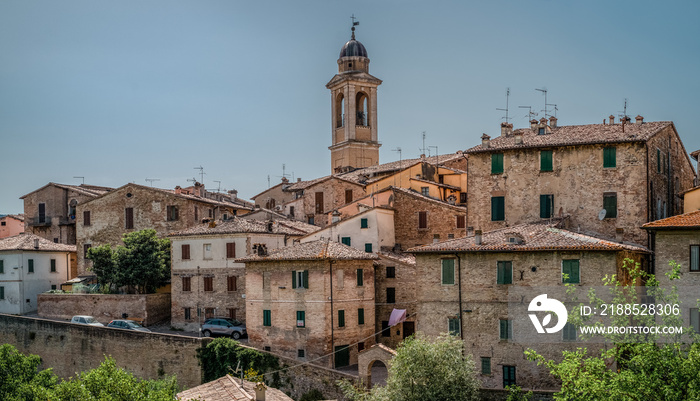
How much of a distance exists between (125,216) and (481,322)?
30124mm

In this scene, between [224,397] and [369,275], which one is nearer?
[224,397]

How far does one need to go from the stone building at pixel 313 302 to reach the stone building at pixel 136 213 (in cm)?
1408

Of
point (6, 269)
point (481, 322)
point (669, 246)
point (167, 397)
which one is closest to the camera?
point (167, 397)

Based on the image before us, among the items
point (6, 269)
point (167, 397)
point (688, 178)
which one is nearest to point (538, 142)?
point (688, 178)

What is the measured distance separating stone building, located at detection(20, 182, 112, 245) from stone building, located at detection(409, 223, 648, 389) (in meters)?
35.5

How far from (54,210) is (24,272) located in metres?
9.62

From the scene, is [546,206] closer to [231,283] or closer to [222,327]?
[231,283]

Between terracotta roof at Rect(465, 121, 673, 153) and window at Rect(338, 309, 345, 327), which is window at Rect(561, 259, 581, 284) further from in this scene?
window at Rect(338, 309, 345, 327)

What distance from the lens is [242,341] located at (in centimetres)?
4300

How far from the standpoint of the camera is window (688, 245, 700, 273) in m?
31.0

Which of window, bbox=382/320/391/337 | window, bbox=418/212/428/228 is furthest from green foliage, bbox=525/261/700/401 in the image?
window, bbox=418/212/428/228

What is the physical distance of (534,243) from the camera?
109 ft

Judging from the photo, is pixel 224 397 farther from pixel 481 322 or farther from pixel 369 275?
pixel 369 275

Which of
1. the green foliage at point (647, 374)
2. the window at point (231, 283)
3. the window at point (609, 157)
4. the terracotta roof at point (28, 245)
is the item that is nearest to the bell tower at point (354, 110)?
the terracotta roof at point (28, 245)
